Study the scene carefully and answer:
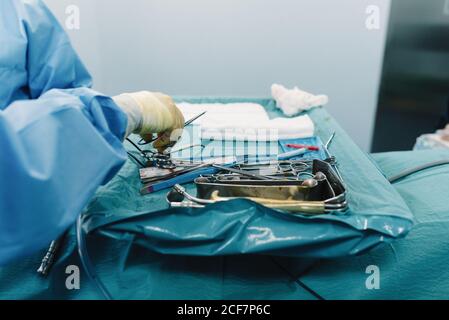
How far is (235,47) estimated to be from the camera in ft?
6.29

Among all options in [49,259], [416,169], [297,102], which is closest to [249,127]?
[297,102]

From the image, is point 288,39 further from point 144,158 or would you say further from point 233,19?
point 144,158

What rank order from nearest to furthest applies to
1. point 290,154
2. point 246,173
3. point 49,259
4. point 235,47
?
point 49,259
point 246,173
point 290,154
point 235,47

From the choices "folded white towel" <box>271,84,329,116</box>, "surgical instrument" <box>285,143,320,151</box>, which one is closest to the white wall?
"folded white towel" <box>271,84,329,116</box>

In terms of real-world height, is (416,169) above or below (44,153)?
below

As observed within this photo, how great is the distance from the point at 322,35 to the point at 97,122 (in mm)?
1599

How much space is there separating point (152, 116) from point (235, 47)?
120 centimetres

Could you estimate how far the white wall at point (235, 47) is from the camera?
6.05 ft

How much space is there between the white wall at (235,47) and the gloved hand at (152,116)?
42.1 inches

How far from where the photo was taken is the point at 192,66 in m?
1.96

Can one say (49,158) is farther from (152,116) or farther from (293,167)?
(293,167)

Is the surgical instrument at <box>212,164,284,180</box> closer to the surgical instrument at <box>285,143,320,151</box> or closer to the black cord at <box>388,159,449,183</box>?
the surgical instrument at <box>285,143,320,151</box>

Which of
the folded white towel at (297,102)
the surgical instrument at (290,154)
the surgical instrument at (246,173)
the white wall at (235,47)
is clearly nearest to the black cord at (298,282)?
the surgical instrument at (246,173)

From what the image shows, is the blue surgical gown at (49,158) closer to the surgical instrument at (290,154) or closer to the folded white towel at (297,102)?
the surgical instrument at (290,154)
